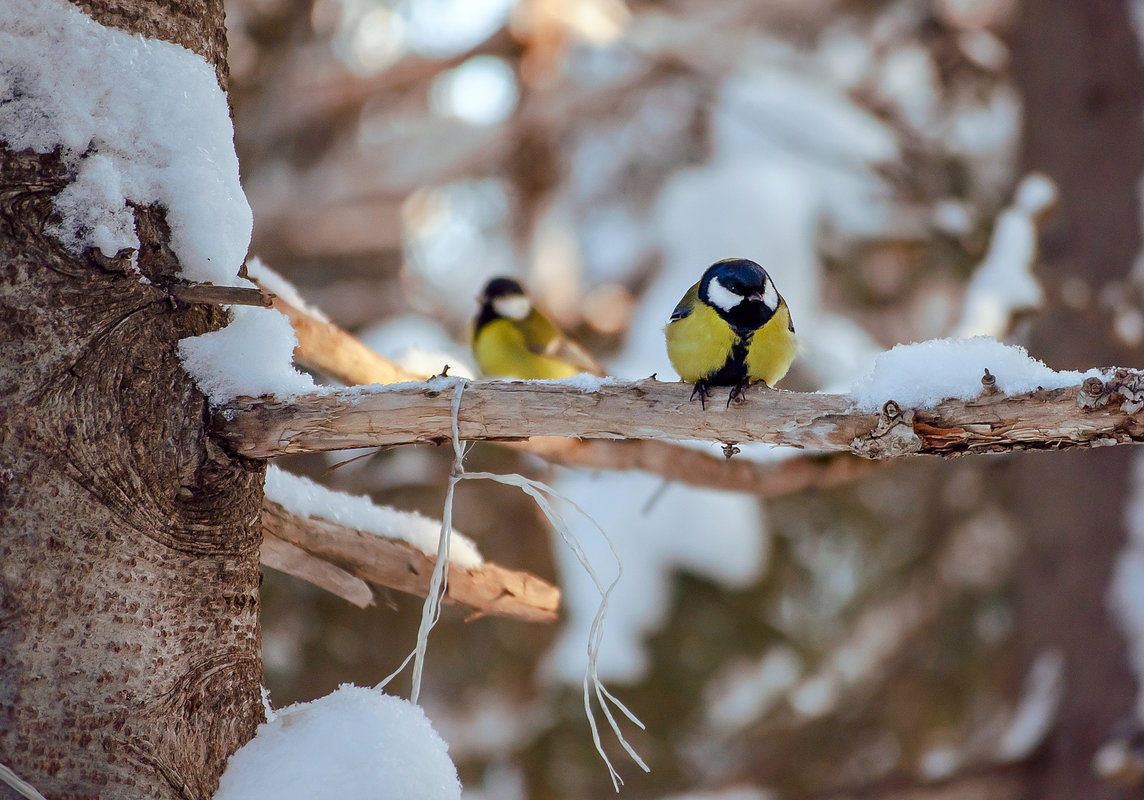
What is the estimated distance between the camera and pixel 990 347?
1370mm

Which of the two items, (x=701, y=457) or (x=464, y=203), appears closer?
(x=701, y=457)

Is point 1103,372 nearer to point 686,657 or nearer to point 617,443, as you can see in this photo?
point 617,443

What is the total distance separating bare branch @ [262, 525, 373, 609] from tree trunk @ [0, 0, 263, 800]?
0.41 m

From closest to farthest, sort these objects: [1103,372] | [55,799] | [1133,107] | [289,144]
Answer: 1. [55,799]
2. [1103,372]
3. [1133,107]
4. [289,144]

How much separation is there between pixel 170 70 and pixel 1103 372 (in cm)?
142

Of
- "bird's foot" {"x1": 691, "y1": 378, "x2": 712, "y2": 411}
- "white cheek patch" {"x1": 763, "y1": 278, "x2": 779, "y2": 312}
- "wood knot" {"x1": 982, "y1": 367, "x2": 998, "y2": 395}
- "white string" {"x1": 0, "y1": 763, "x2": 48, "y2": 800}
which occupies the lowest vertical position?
"white string" {"x1": 0, "y1": 763, "x2": 48, "y2": 800}

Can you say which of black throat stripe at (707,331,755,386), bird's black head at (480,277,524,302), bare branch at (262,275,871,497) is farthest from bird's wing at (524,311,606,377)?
black throat stripe at (707,331,755,386)

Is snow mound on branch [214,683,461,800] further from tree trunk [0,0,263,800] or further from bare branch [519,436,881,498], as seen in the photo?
bare branch [519,436,881,498]

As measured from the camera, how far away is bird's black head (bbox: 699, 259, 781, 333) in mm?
2371

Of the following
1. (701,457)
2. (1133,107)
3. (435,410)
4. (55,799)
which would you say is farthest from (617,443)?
(1133,107)

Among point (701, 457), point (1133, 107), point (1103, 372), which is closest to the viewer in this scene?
point (1103, 372)

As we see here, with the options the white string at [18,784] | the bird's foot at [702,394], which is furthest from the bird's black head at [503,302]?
the white string at [18,784]

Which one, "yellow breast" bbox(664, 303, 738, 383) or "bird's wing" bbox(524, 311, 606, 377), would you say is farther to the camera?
"bird's wing" bbox(524, 311, 606, 377)

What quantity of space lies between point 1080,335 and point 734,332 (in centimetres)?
357
